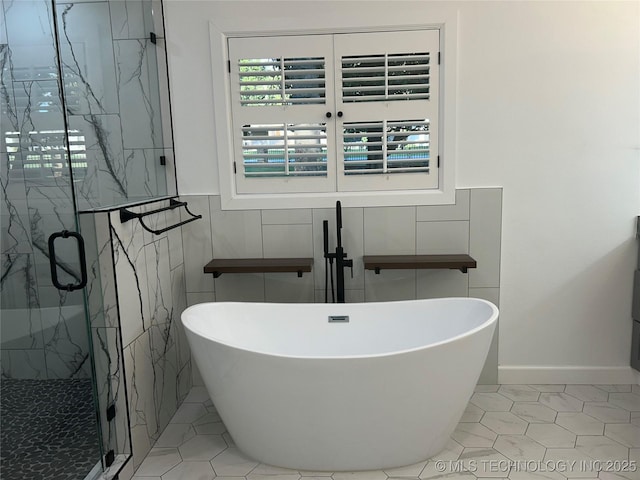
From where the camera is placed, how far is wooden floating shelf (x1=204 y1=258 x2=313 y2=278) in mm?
2748

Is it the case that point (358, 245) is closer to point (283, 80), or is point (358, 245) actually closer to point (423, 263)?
point (423, 263)

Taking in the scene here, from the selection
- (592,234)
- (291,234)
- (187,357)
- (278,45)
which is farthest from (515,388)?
(278,45)

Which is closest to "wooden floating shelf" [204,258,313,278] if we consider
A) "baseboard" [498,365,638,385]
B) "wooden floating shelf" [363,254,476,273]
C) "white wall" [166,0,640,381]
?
"wooden floating shelf" [363,254,476,273]

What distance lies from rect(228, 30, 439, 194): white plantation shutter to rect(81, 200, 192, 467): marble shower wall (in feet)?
2.28

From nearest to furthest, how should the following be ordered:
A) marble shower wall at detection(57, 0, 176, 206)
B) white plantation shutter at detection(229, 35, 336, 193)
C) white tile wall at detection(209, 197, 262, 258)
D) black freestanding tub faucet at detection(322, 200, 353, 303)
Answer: marble shower wall at detection(57, 0, 176, 206), black freestanding tub faucet at detection(322, 200, 353, 303), white plantation shutter at detection(229, 35, 336, 193), white tile wall at detection(209, 197, 262, 258)

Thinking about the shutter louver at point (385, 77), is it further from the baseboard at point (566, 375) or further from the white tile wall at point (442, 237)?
the baseboard at point (566, 375)

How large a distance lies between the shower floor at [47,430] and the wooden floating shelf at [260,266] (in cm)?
92

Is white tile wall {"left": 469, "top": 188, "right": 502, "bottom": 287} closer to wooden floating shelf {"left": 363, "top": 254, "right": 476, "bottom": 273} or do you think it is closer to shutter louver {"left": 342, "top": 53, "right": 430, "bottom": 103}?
wooden floating shelf {"left": 363, "top": 254, "right": 476, "bottom": 273}

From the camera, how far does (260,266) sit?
2.78 metres

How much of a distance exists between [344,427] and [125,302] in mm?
1131

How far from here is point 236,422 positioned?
223 centimetres

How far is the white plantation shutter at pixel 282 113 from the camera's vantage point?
279 centimetres

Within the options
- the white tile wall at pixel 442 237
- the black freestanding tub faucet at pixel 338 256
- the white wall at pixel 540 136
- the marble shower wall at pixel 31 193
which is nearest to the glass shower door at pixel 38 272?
the marble shower wall at pixel 31 193

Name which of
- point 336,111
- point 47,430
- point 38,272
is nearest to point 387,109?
point 336,111
